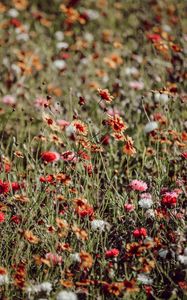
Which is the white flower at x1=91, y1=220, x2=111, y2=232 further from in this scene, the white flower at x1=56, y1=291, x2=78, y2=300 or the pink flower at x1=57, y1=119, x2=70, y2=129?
the pink flower at x1=57, y1=119, x2=70, y2=129

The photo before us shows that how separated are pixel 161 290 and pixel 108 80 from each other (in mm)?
2033

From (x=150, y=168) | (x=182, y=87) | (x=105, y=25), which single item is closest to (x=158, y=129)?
(x=150, y=168)

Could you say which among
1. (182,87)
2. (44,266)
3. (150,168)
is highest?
(182,87)

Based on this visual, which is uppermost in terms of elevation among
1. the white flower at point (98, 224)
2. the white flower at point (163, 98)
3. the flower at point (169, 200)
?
the white flower at point (163, 98)

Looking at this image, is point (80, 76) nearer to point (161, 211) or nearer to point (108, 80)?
point (108, 80)

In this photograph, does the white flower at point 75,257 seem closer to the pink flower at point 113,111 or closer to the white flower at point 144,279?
the white flower at point 144,279

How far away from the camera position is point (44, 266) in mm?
2014

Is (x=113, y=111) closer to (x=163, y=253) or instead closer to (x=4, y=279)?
(x=163, y=253)

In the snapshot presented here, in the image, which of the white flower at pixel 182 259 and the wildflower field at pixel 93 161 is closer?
the white flower at pixel 182 259

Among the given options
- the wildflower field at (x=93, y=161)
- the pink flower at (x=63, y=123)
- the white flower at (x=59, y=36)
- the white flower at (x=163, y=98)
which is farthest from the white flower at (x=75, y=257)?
the white flower at (x=59, y=36)

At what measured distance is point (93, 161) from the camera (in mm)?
2855

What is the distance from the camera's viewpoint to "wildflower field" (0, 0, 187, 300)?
1.92m

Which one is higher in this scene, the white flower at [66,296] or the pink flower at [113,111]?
the pink flower at [113,111]

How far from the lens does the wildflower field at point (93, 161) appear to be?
1.92 m
